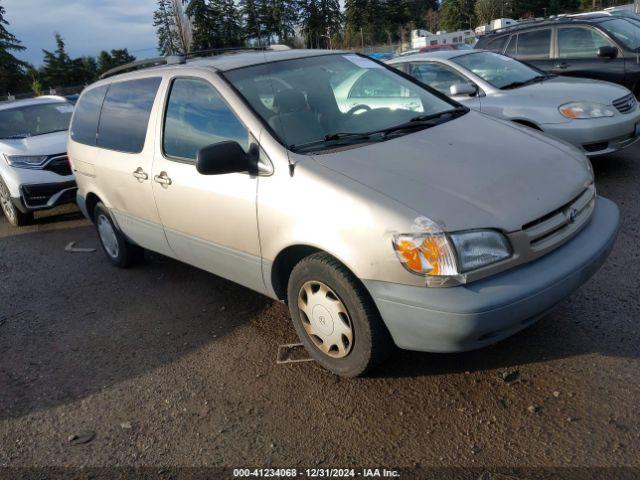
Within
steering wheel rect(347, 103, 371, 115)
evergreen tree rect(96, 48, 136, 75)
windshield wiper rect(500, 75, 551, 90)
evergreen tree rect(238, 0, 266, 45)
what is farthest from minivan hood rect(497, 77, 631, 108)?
evergreen tree rect(96, 48, 136, 75)

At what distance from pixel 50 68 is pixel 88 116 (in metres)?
70.9

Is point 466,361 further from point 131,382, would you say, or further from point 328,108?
point 131,382

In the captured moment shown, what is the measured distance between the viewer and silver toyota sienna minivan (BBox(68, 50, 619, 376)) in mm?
2561

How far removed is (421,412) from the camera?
9.14 ft

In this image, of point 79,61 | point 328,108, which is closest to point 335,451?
point 328,108

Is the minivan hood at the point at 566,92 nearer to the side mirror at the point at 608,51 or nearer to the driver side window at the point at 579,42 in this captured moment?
the side mirror at the point at 608,51

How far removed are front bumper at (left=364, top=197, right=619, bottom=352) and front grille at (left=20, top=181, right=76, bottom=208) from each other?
19.2 ft

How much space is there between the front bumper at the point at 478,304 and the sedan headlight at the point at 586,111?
3587 mm

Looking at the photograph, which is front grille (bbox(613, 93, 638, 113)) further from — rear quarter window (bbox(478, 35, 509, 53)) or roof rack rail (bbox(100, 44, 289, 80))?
roof rack rail (bbox(100, 44, 289, 80))

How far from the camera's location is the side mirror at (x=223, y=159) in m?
3.05

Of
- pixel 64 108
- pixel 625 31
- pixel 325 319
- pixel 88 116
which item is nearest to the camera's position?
pixel 325 319

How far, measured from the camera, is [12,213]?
7469 millimetres

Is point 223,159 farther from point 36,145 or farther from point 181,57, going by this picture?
point 36,145

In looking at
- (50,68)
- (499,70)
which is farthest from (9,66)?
(499,70)
